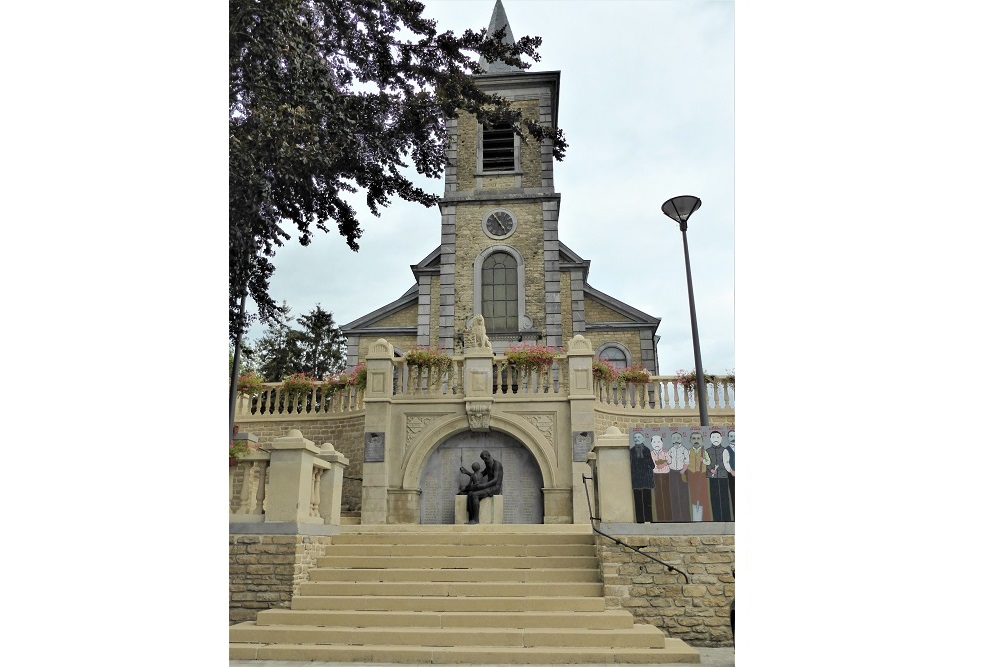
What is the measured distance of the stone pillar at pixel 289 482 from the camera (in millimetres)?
4936

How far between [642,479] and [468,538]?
1.66 metres

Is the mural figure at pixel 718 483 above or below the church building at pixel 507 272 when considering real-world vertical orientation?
below

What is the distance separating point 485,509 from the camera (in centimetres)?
720

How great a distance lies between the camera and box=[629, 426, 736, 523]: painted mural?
4.58 metres

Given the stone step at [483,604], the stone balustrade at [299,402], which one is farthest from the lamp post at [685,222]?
the stone balustrade at [299,402]

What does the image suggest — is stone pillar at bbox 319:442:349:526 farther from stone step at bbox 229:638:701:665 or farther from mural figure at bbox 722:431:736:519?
mural figure at bbox 722:431:736:519

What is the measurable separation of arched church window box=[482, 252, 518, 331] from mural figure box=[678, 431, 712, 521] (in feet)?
23.1

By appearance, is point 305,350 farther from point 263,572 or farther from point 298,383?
point 263,572

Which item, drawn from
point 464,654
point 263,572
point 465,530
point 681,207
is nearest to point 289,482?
point 263,572

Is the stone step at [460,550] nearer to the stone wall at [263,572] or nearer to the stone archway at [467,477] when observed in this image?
the stone wall at [263,572]

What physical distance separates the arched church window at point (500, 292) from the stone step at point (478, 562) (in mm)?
6653

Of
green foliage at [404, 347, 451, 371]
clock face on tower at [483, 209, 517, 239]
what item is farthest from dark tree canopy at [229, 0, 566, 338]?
clock face on tower at [483, 209, 517, 239]
